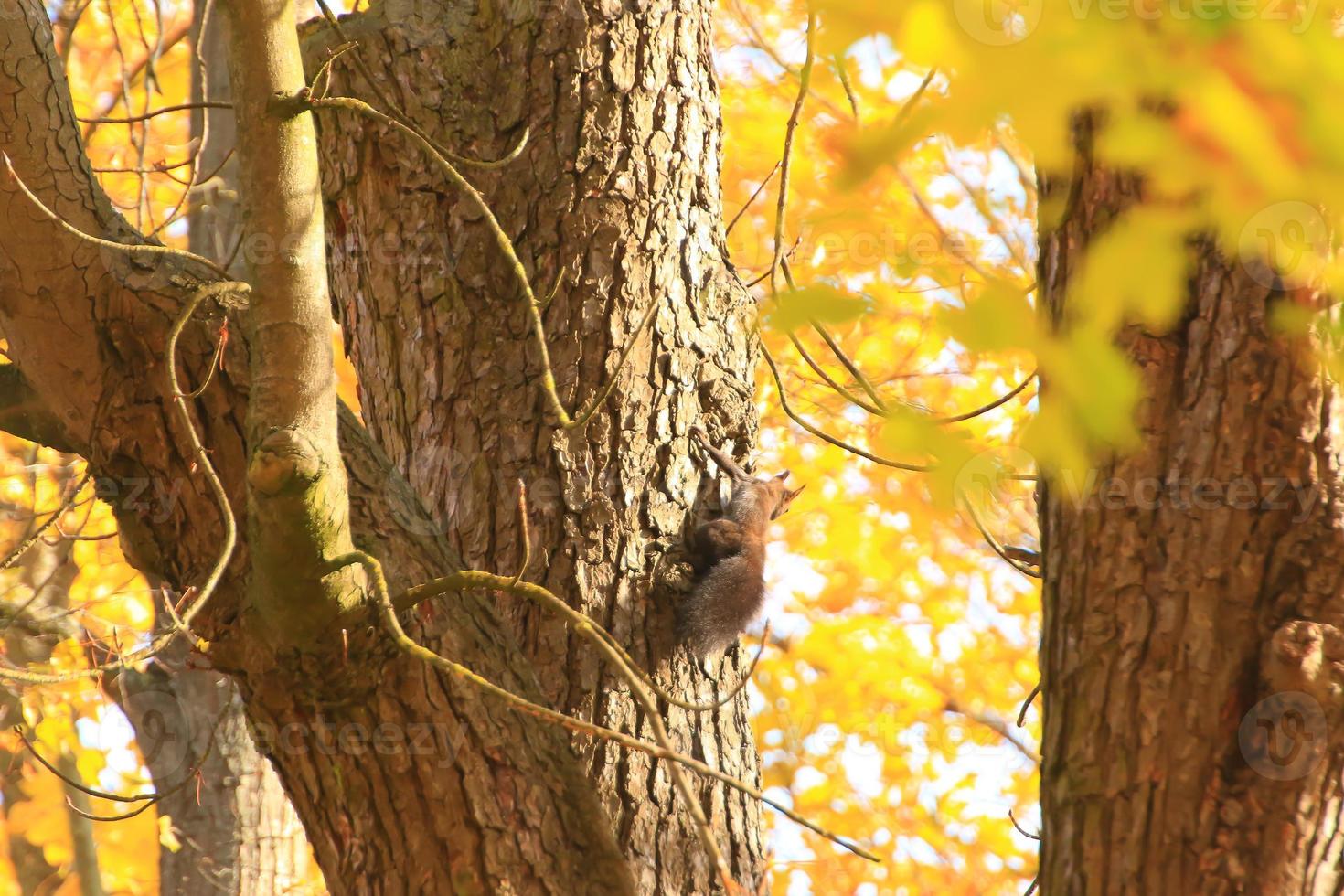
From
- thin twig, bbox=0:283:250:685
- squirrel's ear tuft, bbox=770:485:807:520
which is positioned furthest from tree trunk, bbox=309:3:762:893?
thin twig, bbox=0:283:250:685

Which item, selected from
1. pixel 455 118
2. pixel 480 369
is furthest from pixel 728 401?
pixel 455 118

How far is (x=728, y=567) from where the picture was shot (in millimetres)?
2213

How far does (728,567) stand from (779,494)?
1.95ft

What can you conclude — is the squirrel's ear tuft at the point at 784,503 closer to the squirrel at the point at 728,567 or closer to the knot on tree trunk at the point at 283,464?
the squirrel at the point at 728,567

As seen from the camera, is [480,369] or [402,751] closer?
[402,751]

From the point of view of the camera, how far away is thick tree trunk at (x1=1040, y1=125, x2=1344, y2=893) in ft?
4.29

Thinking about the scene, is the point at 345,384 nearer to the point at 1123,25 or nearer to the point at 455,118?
the point at 455,118

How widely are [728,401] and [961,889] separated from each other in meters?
4.35

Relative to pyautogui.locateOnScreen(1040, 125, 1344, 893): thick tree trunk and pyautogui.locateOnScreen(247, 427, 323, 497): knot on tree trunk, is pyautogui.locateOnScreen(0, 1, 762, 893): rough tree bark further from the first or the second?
pyautogui.locateOnScreen(1040, 125, 1344, 893): thick tree trunk

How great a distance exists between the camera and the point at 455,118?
8.09ft

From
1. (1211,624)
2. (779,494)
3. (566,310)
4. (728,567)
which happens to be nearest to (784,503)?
(779,494)

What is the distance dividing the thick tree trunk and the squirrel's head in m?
1.16

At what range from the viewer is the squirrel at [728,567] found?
2172 millimetres

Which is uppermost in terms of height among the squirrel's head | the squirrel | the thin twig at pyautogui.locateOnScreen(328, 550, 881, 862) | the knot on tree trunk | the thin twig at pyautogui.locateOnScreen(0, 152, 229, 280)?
the squirrel's head
